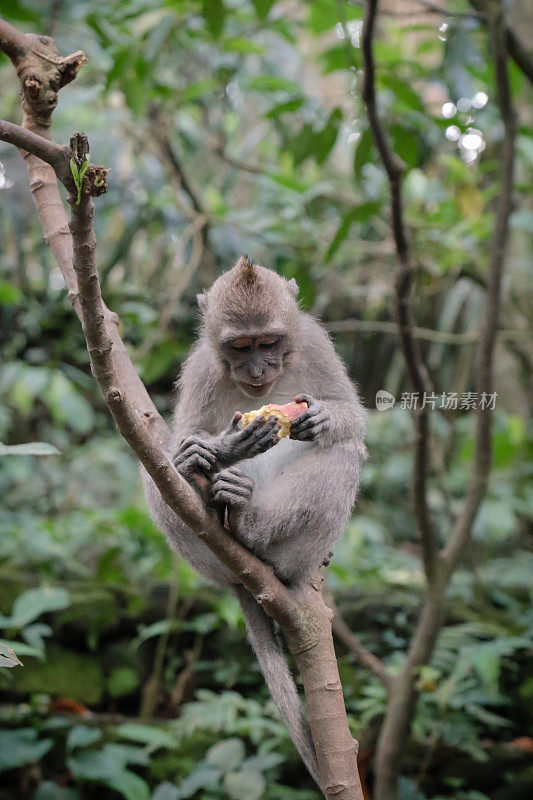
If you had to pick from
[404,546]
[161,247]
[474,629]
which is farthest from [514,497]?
[161,247]

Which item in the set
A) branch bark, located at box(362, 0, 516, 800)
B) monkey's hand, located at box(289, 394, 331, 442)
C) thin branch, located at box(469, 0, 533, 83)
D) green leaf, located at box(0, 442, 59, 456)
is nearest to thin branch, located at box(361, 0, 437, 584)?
branch bark, located at box(362, 0, 516, 800)

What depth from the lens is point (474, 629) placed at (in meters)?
5.45

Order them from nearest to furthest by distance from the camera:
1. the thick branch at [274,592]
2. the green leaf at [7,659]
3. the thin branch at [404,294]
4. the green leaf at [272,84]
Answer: the green leaf at [7,659] → the thick branch at [274,592] → the thin branch at [404,294] → the green leaf at [272,84]

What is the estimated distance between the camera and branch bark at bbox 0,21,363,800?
1.89m

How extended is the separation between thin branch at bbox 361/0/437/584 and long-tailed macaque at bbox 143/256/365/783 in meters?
0.75

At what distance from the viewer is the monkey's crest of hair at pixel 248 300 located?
3.12 m

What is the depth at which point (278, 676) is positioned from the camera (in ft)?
9.39

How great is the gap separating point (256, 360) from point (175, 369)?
19.9 ft

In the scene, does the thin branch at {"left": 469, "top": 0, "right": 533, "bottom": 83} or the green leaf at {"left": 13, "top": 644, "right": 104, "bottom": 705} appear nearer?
the thin branch at {"left": 469, "top": 0, "right": 533, "bottom": 83}

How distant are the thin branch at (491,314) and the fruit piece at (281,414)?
1872 mm

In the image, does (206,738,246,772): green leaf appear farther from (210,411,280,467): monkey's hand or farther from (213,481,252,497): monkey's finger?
(210,411,280,467): monkey's hand

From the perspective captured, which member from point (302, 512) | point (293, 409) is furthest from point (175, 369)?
point (293, 409)

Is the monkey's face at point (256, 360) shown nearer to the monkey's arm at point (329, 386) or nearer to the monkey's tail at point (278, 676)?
the monkey's arm at point (329, 386)

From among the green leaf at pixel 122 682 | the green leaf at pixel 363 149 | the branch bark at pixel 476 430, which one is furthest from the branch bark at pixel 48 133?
the green leaf at pixel 122 682
